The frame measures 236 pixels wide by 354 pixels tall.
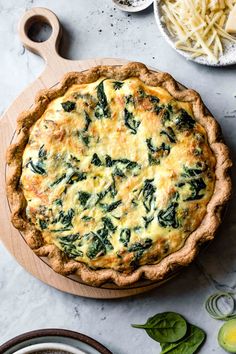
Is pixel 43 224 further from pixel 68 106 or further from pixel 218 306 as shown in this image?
pixel 218 306

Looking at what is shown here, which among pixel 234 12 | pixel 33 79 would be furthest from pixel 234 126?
pixel 33 79

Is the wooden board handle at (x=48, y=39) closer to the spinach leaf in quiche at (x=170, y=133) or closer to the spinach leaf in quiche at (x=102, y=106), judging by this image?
the spinach leaf in quiche at (x=102, y=106)

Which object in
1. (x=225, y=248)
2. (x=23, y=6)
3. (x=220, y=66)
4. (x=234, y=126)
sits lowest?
(x=225, y=248)

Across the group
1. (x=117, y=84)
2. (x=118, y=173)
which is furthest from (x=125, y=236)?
(x=117, y=84)

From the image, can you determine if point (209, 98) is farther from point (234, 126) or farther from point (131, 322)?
point (131, 322)

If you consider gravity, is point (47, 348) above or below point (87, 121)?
below
